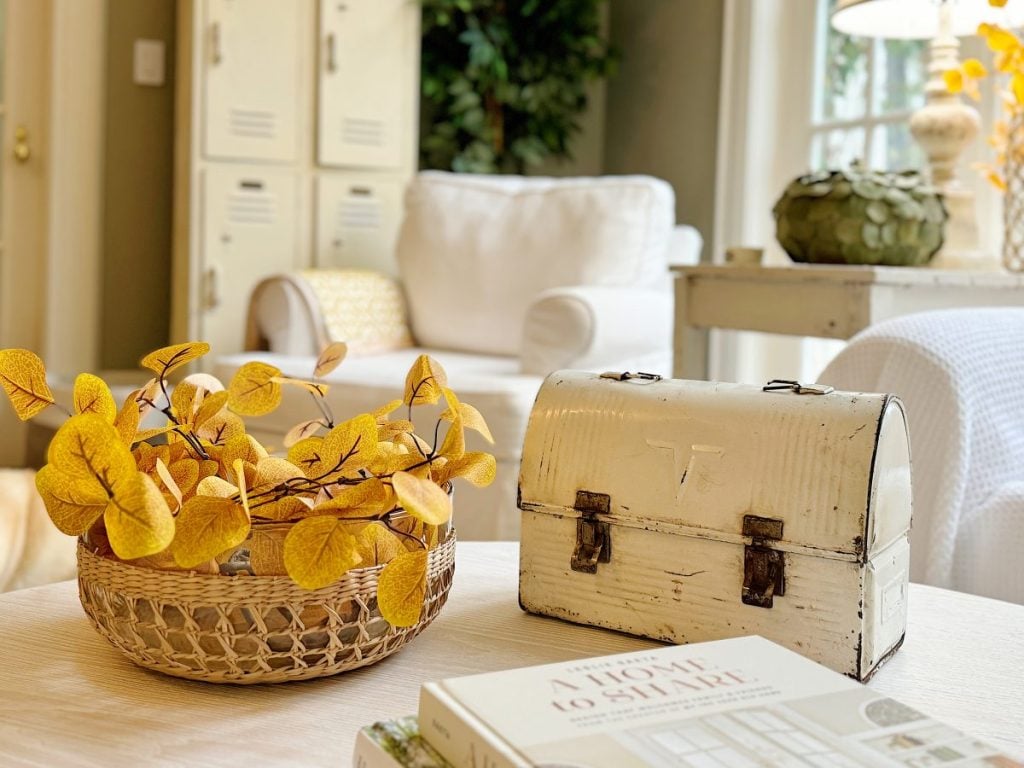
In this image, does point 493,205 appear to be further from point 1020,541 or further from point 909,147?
point 1020,541

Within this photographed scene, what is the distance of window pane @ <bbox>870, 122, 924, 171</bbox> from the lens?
9.29ft

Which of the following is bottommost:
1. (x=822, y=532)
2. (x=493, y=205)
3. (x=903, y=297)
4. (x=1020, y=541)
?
(x=1020, y=541)

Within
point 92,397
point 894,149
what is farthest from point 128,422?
point 894,149

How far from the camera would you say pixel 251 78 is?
309 centimetres

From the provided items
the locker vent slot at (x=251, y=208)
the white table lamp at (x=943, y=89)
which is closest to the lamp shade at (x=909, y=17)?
the white table lamp at (x=943, y=89)

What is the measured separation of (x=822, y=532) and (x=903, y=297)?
44.7 inches

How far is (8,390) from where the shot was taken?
660 mm

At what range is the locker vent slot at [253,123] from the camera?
309 cm

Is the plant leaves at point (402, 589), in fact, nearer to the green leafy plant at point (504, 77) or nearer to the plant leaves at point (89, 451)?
the plant leaves at point (89, 451)

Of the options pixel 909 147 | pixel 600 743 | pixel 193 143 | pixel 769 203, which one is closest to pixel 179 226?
pixel 193 143

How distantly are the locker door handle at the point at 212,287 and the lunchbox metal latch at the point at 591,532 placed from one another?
2458 millimetres

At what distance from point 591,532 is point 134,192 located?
116 inches

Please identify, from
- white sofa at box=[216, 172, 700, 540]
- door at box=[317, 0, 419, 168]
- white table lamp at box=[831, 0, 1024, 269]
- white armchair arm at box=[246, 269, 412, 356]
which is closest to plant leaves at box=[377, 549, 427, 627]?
white sofa at box=[216, 172, 700, 540]

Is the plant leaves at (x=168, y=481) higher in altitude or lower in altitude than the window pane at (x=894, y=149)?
lower
